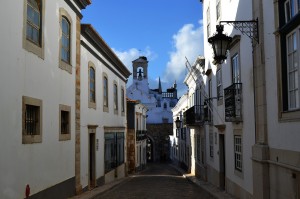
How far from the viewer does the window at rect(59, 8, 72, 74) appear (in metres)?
11.8

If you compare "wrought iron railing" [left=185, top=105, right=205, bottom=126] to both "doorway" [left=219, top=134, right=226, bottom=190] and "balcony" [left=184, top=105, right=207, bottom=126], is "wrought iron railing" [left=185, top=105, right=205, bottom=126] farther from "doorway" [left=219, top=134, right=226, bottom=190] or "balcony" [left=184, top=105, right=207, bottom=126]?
"doorway" [left=219, top=134, right=226, bottom=190]

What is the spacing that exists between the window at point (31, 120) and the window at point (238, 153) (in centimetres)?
580

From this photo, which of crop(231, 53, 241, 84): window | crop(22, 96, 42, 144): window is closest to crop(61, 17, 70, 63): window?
crop(22, 96, 42, 144): window

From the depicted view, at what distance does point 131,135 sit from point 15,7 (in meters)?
23.1

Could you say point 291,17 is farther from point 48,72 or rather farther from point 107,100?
point 107,100

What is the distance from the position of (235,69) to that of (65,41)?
521 cm

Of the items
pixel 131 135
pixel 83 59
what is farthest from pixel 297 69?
pixel 131 135

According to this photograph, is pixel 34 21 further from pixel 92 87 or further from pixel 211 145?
pixel 211 145

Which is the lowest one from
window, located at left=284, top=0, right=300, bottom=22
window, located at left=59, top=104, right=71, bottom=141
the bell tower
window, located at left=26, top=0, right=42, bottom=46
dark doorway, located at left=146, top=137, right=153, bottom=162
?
dark doorway, located at left=146, top=137, right=153, bottom=162

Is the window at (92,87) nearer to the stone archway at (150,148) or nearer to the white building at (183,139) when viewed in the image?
the white building at (183,139)

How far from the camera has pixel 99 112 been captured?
17.5m

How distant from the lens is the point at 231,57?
13.0m

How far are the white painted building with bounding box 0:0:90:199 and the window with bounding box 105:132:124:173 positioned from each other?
21.2 ft

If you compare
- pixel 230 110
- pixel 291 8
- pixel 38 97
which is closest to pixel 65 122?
pixel 38 97
